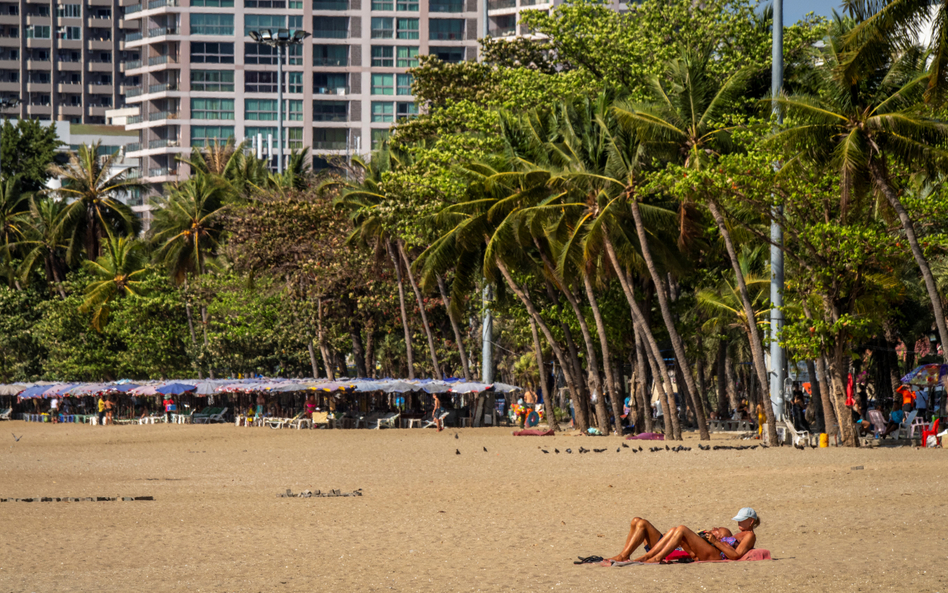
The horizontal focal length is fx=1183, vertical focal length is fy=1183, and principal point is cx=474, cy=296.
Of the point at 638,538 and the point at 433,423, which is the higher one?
the point at 638,538

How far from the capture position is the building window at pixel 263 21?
301ft

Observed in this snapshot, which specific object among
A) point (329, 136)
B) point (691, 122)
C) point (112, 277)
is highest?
point (329, 136)

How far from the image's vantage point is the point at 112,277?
56094 millimetres

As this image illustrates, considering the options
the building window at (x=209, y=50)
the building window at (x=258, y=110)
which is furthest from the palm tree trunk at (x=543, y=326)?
the building window at (x=209, y=50)

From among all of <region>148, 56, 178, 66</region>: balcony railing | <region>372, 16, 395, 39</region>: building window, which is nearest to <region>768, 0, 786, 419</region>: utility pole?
<region>372, 16, 395, 39</region>: building window

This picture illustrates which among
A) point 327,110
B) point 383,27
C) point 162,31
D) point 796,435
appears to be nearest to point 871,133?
point 796,435

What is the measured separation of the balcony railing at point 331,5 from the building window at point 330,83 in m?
5.10

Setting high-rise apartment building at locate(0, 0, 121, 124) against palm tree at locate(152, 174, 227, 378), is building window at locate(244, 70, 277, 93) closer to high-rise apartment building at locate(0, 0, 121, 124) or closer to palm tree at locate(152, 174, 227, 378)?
high-rise apartment building at locate(0, 0, 121, 124)

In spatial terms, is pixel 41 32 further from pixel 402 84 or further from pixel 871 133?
pixel 871 133

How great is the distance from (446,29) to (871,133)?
76.3m

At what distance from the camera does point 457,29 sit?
93.8m

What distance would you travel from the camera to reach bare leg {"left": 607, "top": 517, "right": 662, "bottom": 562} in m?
10.1

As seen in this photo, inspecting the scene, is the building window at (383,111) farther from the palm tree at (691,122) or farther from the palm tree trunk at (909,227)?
the palm tree trunk at (909,227)

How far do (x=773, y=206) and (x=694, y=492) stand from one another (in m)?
8.78
